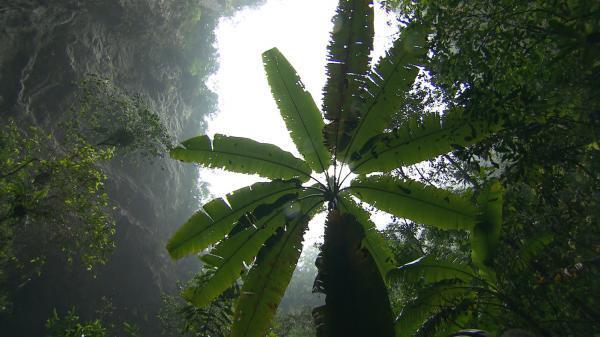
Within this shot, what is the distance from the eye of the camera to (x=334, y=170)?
13.2ft

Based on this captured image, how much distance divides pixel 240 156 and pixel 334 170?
1183mm

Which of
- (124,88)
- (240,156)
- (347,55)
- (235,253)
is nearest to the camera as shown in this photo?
(347,55)

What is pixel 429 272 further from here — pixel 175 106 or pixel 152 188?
pixel 175 106

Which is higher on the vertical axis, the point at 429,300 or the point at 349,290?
the point at 429,300

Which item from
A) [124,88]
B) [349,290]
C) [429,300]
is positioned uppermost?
[124,88]

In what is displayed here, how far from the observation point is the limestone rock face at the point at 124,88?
14.3 metres

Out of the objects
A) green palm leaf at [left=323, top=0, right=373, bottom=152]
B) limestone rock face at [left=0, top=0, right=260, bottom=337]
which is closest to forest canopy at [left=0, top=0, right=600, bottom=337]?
green palm leaf at [left=323, top=0, right=373, bottom=152]

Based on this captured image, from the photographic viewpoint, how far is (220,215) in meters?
4.17

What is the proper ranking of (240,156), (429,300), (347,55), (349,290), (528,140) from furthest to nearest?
(240,156) → (429,300) → (347,55) → (528,140) → (349,290)

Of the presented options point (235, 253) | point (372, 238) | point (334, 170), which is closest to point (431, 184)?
point (372, 238)

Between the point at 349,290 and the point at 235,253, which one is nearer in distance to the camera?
the point at 349,290

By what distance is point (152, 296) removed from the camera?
22547mm

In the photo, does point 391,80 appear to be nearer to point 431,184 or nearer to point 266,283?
point 431,184

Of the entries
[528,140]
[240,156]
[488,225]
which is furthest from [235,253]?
[528,140]
